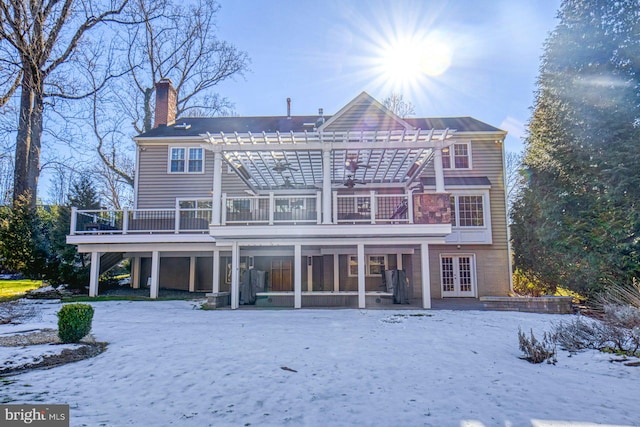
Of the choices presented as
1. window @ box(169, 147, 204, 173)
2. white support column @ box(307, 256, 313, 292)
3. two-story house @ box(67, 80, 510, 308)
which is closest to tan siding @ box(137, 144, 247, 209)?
two-story house @ box(67, 80, 510, 308)

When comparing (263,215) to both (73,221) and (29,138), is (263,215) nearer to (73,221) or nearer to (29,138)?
(73,221)

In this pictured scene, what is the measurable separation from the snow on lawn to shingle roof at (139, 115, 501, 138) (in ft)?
37.0

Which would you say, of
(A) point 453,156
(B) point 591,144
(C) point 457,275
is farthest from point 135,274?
(B) point 591,144

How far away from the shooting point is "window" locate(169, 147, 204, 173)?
673 inches

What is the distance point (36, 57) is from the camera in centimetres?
1819

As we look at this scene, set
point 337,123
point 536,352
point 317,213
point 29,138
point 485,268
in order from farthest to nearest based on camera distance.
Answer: point 29,138
point 485,268
point 337,123
point 317,213
point 536,352

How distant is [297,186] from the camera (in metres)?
16.2

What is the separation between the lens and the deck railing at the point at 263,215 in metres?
11.4

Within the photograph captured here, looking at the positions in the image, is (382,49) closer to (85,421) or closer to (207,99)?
(207,99)

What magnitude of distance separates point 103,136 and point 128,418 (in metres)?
24.5

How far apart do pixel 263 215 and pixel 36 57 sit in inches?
581

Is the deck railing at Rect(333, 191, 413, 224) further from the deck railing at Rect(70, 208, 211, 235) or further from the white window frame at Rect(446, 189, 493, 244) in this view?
the deck railing at Rect(70, 208, 211, 235)

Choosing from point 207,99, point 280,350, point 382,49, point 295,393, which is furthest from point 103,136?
point 295,393

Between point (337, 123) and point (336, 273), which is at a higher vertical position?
point (337, 123)
